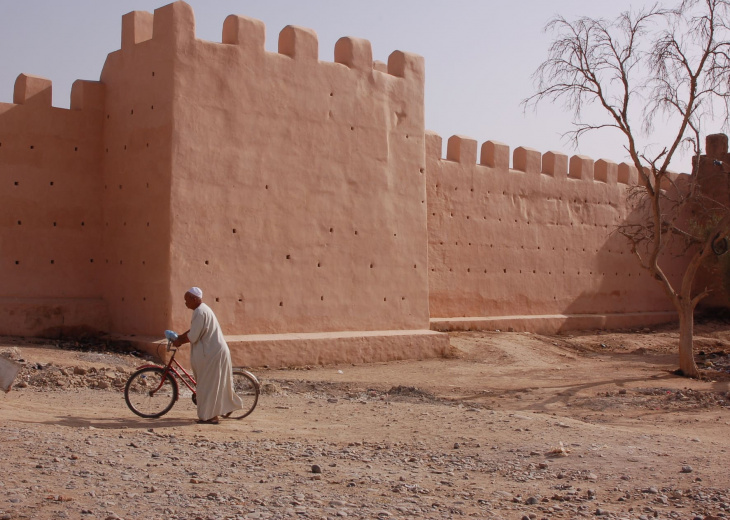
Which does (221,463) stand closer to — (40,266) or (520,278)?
(40,266)

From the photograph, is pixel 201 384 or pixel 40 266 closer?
pixel 201 384

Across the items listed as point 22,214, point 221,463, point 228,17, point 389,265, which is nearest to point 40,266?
point 22,214

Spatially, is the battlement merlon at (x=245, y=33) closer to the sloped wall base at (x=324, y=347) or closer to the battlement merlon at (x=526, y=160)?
the sloped wall base at (x=324, y=347)

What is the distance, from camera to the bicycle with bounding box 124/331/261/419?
7.18 meters

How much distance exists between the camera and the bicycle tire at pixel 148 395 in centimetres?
719

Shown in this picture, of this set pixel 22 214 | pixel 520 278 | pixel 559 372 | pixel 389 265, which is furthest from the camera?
pixel 520 278

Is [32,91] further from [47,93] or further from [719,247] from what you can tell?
[719,247]

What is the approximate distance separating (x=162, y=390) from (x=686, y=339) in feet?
24.0

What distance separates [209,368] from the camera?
7.05 metres

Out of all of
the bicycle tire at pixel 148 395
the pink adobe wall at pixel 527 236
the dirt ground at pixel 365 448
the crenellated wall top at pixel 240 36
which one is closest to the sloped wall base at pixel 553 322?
the pink adobe wall at pixel 527 236

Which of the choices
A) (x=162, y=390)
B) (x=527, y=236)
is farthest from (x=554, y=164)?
(x=162, y=390)

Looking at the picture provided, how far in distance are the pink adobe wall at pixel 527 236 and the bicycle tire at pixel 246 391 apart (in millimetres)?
6269

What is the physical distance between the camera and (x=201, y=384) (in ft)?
23.1

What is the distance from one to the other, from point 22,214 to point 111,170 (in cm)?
136
